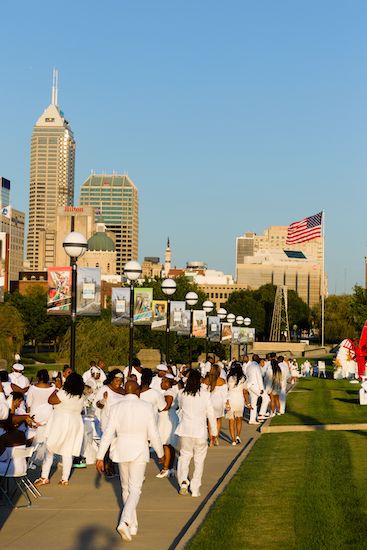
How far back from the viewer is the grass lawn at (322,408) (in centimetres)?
2795

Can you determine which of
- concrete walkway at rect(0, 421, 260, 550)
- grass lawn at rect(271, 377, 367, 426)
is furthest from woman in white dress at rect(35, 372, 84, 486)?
grass lawn at rect(271, 377, 367, 426)

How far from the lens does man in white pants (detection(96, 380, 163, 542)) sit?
11625mm

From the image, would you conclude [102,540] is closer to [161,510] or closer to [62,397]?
[161,510]

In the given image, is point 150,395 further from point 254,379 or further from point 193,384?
point 254,379

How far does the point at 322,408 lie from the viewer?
33.4 metres

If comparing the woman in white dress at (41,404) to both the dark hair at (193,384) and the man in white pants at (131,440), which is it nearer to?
the dark hair at (193,384)

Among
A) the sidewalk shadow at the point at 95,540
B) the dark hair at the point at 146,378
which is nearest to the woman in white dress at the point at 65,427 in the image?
the dark hair at the point at 146,378

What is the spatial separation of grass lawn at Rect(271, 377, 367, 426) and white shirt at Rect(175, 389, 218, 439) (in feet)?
39.2

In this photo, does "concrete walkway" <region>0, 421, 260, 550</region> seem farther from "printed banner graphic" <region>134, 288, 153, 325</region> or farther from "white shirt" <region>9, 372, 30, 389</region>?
"printed banner graphic" <region>134, 288, 153, 325</region>

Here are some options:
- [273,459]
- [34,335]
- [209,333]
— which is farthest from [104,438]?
[34,335]

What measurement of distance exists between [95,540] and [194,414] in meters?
3.66

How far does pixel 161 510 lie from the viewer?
13227 millimetres

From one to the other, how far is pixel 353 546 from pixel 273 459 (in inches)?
327

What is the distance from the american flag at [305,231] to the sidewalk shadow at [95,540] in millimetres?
65650
